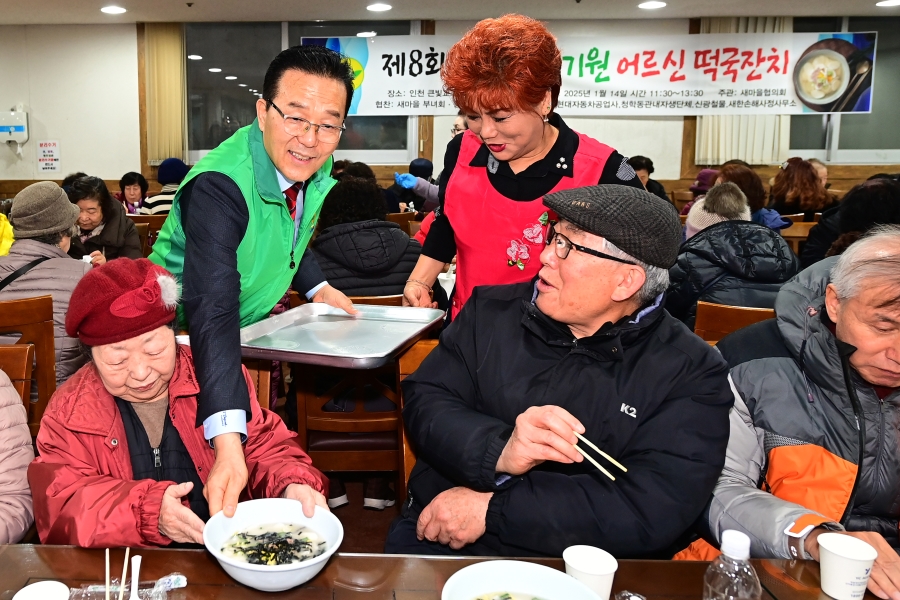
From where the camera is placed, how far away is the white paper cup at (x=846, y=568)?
3.35ft

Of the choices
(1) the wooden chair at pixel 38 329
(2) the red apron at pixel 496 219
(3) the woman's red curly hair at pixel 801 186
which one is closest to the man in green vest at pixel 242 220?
(2) the red apron at pixel 496 219

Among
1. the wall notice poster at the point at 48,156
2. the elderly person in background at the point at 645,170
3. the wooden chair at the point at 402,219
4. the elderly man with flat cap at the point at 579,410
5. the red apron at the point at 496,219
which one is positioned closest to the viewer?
the elderly man with flat cap at the point at 579,410

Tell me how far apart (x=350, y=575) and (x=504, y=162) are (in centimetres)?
132

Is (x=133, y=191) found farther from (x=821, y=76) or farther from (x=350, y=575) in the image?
(x=821, y=76)

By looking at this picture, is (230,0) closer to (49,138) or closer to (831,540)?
(49,138)

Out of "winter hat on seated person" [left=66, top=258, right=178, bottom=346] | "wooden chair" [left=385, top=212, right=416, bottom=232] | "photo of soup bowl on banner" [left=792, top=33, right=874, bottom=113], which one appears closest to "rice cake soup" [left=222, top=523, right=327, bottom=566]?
"winter hat on seated person" [left=66, top=258, right=178, bottom=346]

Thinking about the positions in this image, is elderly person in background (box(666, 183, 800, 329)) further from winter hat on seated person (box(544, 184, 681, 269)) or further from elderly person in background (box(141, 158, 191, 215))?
elderly person in background (box(141, 158, 191, 215))

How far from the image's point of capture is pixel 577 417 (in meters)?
1.43

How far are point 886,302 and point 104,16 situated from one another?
8.95 metres

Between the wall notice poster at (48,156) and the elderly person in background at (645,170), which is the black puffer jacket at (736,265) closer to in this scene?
the elderly person in background at (645,170)

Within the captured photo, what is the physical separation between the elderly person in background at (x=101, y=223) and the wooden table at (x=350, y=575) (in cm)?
399

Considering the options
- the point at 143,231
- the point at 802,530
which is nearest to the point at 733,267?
the point at 802,530

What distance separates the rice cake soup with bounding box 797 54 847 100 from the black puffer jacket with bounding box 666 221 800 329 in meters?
5.97

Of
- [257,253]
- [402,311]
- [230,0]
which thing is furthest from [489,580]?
[230,0]
